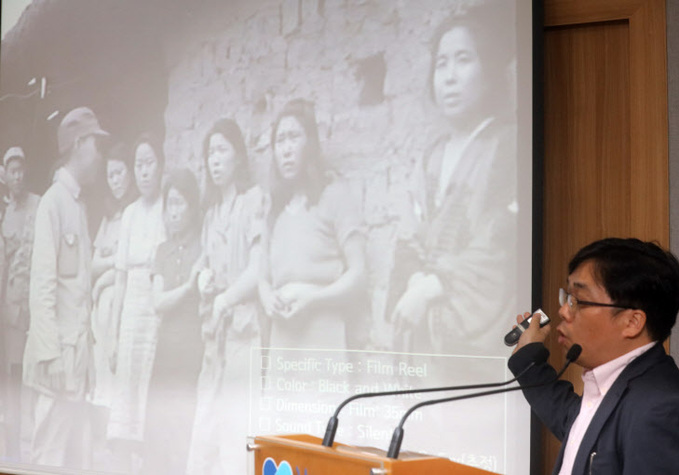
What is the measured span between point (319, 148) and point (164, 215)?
0.74 m

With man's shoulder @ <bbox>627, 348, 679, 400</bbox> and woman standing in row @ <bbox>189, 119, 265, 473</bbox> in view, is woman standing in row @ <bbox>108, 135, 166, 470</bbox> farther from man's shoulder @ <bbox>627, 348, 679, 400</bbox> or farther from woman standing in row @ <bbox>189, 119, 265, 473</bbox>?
man's shoulder @ <bbox>627, 348, 679, 400</bbox>

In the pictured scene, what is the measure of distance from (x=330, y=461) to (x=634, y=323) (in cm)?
69

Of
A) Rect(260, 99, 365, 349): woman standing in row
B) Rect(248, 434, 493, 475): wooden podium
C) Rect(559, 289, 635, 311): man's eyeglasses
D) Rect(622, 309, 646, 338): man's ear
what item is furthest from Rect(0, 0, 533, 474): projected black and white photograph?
Rect(248, 434, 493, 475): wooden podium

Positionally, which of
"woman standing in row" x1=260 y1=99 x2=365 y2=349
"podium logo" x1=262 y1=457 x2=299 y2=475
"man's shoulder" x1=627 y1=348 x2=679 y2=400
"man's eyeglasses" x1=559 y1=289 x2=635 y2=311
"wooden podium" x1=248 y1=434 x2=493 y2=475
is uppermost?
"woman standing in row" x1=260 y1=99 x2=365 y2=349

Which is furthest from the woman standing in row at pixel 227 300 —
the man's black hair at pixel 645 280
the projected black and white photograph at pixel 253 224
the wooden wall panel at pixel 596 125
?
the man's black hair at pixel 645 280

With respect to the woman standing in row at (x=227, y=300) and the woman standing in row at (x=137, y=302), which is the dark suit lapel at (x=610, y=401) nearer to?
the woman standing in row at (x=227, y=300)

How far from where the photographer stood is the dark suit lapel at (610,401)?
173 cm

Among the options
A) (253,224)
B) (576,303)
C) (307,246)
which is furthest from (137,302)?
(576,303)

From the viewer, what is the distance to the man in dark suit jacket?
5.44 ft

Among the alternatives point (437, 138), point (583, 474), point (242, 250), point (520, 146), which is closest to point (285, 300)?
point (242, 250)

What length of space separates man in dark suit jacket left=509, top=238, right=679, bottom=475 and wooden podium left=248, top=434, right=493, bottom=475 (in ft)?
0.88

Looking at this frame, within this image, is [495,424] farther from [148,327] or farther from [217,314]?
[148,327]

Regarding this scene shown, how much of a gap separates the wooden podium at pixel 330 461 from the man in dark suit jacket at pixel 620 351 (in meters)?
0.27

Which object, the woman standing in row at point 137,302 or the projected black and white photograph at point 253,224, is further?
the woman standing in row at point 137,302
